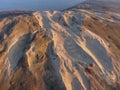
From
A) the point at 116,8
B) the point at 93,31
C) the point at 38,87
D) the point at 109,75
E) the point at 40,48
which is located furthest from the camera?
the point at 116,8

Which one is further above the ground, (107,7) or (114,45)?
(114,45)

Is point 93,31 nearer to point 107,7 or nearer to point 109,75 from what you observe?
point 109,75

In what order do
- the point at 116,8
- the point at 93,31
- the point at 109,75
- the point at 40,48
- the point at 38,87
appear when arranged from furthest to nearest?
1. the point at 116,8
2. the point at 93,31
3. the point at 40,48
4. the point at 109,75
5. the point at 38,87

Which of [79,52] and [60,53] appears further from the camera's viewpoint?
[79,52]

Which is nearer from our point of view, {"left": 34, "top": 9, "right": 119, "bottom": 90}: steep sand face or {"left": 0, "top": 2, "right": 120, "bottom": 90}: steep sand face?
{"left": 0, "top": 2, "right": 120, "bottom": 90}: steep sand face

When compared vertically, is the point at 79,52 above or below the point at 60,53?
below

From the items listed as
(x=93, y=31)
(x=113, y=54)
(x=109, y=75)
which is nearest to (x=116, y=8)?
(x=93, y=31)

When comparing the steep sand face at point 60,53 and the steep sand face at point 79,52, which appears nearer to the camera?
the steep sand face at point 60,53

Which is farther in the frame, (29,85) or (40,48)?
(40,48)
